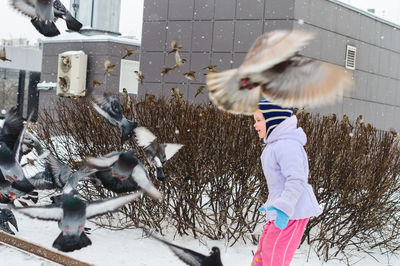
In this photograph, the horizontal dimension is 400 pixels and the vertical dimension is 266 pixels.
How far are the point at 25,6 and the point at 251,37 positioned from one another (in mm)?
9121

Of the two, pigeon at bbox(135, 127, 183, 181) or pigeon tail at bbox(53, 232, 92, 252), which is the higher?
Answer: pigeon at bbox(135, 127, 183, 181)

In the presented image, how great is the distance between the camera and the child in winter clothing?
3.49 m

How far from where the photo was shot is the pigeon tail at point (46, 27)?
3511 mm

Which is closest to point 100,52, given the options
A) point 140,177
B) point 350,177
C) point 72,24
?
point 350,177

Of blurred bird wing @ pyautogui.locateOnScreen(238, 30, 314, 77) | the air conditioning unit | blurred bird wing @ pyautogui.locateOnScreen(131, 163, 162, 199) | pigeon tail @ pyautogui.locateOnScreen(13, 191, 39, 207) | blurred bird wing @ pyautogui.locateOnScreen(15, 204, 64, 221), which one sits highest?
the air conditioning unit

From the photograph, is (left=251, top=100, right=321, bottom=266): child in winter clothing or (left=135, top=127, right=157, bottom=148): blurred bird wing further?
(left=135, top=127, right=157, bottom=148): blurred bird wing

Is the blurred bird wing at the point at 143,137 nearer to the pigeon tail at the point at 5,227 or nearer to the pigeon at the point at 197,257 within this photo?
the pigeon at the point at 197,257

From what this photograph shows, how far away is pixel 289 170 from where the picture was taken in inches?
136

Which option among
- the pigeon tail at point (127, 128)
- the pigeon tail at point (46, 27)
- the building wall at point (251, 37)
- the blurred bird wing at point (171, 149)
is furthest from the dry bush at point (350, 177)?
the building wall at point (251, 37)

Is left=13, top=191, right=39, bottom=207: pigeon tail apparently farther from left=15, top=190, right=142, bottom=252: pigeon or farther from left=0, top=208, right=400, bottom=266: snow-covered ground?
left=15, top=190, right=142, bottom=252: pigeon

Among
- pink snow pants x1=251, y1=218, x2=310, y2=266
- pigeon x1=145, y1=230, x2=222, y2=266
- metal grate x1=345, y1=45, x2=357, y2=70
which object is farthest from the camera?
metal grate x1=345, y1=45, x2=357, y2=70

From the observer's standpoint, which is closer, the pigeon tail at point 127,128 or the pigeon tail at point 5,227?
the pigeon tail at point 127,128

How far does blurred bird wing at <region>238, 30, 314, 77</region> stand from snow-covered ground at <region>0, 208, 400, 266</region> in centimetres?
390

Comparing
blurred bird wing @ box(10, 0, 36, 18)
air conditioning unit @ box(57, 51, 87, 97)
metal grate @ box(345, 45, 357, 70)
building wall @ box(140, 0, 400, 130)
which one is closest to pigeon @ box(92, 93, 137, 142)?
blurred bird wing @ box(10, 0, 36, 18)
